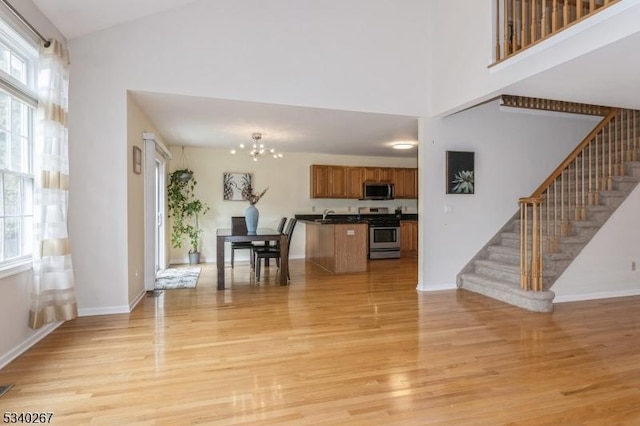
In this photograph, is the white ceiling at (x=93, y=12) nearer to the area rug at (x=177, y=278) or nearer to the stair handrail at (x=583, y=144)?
the area rug at (x=177, y=278)

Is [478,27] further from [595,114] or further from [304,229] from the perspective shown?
[304,229]

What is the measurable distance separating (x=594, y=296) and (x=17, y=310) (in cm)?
583

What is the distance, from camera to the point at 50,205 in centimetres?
287

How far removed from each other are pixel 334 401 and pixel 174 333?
1.76m

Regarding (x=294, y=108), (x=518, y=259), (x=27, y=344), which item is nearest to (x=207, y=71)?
(x=294, y=108)

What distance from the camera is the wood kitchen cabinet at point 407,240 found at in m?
7.79

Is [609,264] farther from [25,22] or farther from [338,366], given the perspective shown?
[25,22]

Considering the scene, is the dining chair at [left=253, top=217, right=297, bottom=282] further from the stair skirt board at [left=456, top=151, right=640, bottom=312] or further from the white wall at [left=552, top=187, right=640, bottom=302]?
the white wall at [left=552, top=187, right=640, bottom=302]

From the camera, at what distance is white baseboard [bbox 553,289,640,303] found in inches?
162

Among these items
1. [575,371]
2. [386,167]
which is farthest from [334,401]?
[386,167]

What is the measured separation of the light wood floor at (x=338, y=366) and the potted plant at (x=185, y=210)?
300 cm

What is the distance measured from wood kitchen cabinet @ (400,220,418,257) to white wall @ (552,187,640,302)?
3.71 m

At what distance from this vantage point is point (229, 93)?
12.8 ft

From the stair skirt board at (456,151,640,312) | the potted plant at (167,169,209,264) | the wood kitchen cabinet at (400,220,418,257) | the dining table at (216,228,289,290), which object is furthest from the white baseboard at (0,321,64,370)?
the wood kitchen cabinet at (400,220,418,257)
